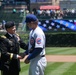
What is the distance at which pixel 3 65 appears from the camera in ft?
22.7

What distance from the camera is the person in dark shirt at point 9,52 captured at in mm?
6812

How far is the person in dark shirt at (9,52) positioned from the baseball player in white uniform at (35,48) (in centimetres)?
38

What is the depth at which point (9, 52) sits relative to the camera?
693cm

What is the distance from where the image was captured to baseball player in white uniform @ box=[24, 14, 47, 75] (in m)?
6.51

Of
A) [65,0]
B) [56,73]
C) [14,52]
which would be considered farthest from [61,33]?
[65,0]

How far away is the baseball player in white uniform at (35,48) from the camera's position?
651 cm

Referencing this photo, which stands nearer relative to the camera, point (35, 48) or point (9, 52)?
point (35, 48)

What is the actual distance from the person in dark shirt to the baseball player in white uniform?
0.38 m

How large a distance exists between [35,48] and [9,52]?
0.68 m

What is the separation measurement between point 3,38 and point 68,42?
68.5 feet

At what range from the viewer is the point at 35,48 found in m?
6.52

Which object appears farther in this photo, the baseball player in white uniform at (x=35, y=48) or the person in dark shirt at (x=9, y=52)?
the person in dark shirt at (x=9, y=52)

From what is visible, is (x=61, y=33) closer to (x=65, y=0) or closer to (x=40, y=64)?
(x=40, y=64)

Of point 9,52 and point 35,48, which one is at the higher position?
point 35,48
